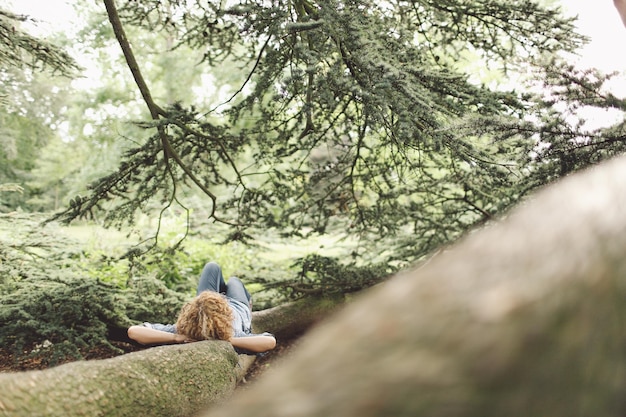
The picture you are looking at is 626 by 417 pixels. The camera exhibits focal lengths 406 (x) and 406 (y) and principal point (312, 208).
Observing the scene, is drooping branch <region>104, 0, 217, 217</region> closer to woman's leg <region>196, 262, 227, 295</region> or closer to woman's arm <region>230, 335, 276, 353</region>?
woman's leg <region>196, 262, 227, 295</region>

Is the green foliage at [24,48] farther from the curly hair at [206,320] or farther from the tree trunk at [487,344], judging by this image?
the tree trunk at [487,344]

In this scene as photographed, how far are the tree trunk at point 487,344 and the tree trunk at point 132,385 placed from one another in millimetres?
1545

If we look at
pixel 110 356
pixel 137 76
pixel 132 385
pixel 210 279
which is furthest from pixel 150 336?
pixel 137 76

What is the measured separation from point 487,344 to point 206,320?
3193 mm

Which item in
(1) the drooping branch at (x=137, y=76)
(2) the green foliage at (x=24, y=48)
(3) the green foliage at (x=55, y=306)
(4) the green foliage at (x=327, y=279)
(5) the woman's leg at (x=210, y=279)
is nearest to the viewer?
(3) the green foliage at (x=55, y=306)

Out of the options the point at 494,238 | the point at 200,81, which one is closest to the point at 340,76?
the point at 494,238

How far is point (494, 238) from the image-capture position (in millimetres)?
588

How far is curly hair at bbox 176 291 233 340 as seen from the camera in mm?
3352

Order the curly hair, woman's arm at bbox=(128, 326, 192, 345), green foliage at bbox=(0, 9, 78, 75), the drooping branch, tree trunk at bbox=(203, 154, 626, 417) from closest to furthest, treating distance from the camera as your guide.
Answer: tree trunk at bbox=(203, 154, 626, 417), the curly hair, woman's arm at bbox=(128, 326, 192, 345), the drooping branch, green foliage at bbox=(0, 9, 78, 75)

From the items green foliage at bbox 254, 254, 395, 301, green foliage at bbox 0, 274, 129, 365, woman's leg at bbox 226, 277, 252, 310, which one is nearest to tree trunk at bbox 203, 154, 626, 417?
green foliage at bbox 0, 274, 129, 365

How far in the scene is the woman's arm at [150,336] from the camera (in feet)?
11.6

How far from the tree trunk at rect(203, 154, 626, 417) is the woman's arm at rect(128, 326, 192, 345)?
332 cm

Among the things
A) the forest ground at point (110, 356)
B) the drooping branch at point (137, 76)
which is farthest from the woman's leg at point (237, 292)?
the drooping branch at point (137, 76)

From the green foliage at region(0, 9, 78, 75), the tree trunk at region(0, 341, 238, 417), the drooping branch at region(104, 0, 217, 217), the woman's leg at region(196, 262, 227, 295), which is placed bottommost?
the tree trunk at region(0, 341, 238, 417)
